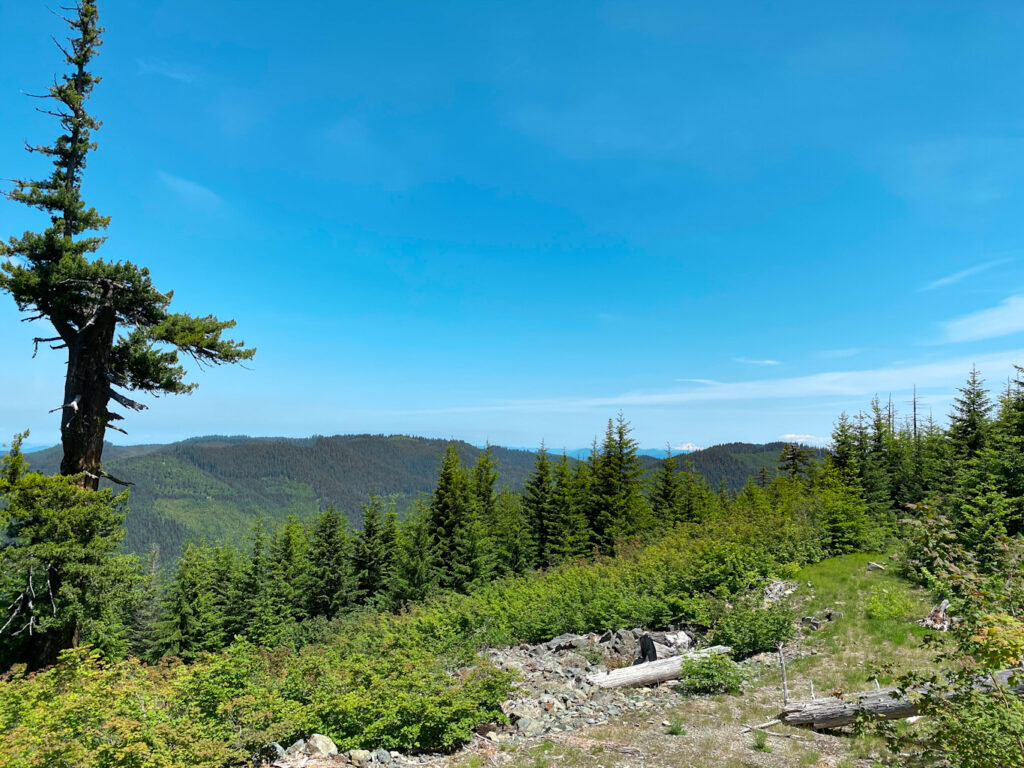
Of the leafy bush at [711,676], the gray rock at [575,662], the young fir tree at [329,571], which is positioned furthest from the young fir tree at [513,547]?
the leafy bush at [711,676]

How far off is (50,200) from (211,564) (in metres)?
28.0

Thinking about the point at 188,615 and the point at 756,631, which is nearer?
the point at 756,631

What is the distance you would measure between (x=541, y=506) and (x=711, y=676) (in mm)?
24258

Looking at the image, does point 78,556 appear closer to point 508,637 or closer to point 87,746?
point 87,746

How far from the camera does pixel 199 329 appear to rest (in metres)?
13.9

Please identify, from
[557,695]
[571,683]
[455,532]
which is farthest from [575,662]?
[455,532]

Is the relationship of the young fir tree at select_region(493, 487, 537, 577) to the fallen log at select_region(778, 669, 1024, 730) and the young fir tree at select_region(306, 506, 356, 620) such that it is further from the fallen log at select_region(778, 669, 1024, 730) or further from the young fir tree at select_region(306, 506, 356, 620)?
the fallen log at select_region(778, 669, 1024, 730)

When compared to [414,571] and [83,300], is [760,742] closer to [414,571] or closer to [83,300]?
[83,300]

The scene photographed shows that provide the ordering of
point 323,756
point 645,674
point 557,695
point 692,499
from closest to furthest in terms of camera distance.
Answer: point 323,756
point 557,695
point 645,674
point 692,499

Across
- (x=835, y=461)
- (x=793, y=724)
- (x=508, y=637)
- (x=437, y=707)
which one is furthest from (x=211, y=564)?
(x=835, y=461)

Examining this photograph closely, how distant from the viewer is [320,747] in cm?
845

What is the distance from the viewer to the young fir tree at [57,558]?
12.3 meters

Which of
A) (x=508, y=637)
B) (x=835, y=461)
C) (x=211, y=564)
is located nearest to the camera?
(x=508, y=637)

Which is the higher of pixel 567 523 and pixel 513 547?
pixel 567 523
